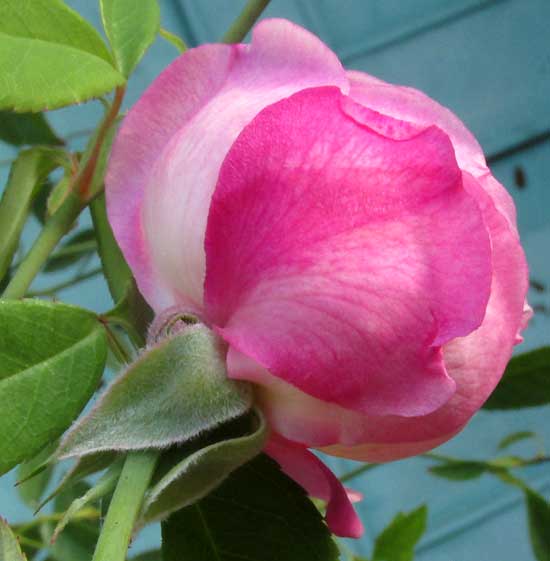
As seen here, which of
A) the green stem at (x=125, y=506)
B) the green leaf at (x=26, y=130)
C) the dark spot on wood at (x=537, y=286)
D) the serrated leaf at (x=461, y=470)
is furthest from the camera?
the dark spot on wood at (x=537, y=286)

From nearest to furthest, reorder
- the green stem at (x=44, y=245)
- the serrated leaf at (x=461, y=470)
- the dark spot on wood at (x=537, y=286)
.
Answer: the green stem at (x=44, y=245) < the serrated leaf at (x=461, y=470) < the dark spot on wood at (x=537, y=286)

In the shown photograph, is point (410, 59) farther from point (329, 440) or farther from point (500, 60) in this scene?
point (329, 440)

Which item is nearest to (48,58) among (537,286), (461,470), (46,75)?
(46,75)

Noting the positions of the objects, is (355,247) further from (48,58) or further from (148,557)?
(148,557)

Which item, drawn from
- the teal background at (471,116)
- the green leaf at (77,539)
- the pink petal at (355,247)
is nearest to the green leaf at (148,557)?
the green leaf at (77,539)

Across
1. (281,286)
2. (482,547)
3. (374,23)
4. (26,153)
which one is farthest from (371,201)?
(482,547)

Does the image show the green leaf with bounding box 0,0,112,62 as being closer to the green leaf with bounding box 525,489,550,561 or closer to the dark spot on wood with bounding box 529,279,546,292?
the green leaf with bounding box 525,489,550,561

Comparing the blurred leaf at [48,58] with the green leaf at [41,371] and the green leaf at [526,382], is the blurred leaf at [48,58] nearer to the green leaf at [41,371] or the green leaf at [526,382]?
the green leaf at [41,371]
